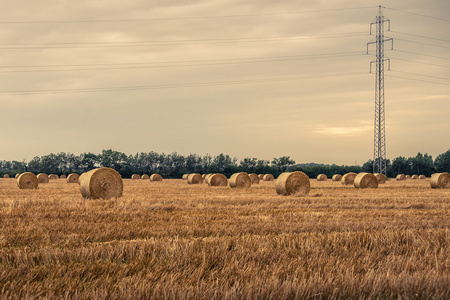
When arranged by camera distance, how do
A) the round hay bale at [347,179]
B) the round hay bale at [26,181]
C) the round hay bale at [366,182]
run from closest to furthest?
1. the round hay bale at [26,181]
2. the round hay bale at [366,182]
3. the round hay bale at [347,179]

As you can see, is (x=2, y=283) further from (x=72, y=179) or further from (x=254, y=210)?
(x=72, y=179)

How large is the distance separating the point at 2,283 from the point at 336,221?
8828 mm

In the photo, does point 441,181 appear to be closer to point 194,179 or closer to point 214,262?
→ point 194,179

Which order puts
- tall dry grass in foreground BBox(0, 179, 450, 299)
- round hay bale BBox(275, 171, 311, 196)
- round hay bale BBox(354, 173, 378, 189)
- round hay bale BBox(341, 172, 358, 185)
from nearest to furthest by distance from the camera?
tall dry grass in foreground BBox(0, 179, 450, 299) < round hay bale BBox(275, 171, 311, 196) < round hay bale BBox(354, 173, 378, 189) < round hay bale BBox(341, 172, 358, 185)

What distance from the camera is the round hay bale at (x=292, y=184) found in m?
23.9

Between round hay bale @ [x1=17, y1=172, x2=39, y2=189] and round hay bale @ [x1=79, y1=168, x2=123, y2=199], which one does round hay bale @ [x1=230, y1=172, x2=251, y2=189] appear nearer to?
round hay bale @ [x1=79, y1=168, x2=123, y2=199]

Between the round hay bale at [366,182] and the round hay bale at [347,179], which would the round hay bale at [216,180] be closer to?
the round hay bale at [347,179]

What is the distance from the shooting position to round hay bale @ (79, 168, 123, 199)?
2058 cm

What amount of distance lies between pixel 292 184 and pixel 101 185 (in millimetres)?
9439

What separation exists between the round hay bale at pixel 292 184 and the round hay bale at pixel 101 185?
8.05m

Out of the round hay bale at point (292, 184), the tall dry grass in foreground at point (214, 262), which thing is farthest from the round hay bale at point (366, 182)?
the tall dry grass in foreground at point (214, 262)

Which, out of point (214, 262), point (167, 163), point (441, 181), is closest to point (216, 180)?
point (441, 181)

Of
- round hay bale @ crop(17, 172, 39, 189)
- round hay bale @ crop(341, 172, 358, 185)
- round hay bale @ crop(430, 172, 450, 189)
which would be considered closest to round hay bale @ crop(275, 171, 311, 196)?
round hay bale @ crop(430, 172, 450, 189)

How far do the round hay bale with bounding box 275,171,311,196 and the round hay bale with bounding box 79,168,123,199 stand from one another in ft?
→ 26.4
